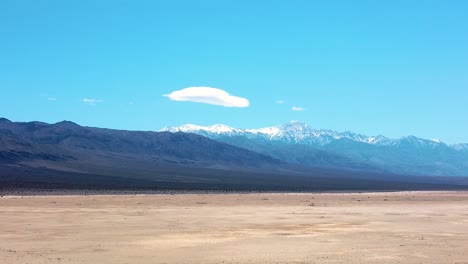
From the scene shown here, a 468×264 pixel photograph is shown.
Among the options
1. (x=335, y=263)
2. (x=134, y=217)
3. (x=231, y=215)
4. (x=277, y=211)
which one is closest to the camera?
(x=335, y=263)

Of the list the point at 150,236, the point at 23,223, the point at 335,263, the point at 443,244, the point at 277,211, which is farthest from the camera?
the point at 277,211

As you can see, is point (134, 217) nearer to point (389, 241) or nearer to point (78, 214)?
point (78, 214)

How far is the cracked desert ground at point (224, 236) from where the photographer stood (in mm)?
19328

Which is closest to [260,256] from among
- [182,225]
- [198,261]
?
[198,261]

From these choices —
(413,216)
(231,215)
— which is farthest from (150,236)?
(413,216)

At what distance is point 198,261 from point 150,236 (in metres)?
6.61

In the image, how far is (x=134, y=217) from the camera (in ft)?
110

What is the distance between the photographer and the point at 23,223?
28.6 meters

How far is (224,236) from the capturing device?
25078mm

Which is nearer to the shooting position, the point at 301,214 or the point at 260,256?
the point at 260,256

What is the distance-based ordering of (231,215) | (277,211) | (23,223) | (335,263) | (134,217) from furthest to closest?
(277,211) → (231,215) → (134,217) → (23,223) → (335,263)

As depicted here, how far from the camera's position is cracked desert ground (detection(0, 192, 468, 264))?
1933cm

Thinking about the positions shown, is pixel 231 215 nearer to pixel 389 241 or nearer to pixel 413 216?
pixel 413 216

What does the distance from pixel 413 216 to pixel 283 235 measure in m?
14.1
